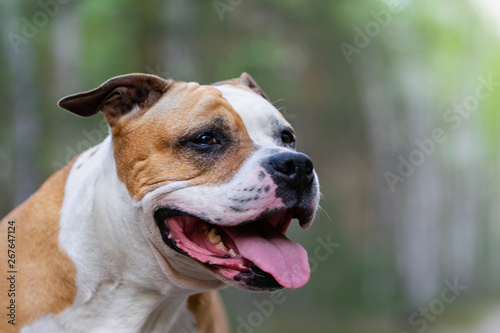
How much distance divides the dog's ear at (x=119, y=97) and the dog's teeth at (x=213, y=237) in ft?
2.56

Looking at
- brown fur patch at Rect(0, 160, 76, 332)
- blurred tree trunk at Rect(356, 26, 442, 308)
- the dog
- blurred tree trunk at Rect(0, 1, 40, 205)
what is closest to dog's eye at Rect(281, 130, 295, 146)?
the dog

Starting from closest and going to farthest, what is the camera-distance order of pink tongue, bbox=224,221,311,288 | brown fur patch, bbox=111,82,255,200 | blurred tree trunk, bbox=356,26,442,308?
pink tongue, bbox=224,221,311,288 → brown fur patch, bbox=111,82,255,200 → blurred tree trunk, bbox=356,26,442,308

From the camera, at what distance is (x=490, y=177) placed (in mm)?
38719

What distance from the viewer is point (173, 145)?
3.17 m

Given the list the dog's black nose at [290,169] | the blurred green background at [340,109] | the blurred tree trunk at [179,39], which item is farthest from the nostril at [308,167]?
the blurred tree trunk at [179,39]

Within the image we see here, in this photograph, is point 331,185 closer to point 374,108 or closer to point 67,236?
point 374,108

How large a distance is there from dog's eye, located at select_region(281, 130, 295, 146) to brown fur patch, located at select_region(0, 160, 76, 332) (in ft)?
4.19

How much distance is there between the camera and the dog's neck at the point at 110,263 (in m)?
3.24

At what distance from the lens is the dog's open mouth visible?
2.99 m

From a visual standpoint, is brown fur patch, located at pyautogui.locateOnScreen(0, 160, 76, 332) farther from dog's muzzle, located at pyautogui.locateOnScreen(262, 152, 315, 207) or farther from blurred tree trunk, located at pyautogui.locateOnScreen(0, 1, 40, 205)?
blurred tree trunk, located at pyautogui.locateOnScreen(0, 1, 40, 205)

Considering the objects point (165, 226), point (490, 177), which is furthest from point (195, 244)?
point (490, 177)

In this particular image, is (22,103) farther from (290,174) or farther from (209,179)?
(290,174)

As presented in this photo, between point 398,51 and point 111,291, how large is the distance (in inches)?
853

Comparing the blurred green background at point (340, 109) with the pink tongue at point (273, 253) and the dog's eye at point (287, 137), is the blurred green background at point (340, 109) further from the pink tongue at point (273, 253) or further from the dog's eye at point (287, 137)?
the pink tongue at point (273, 253)
